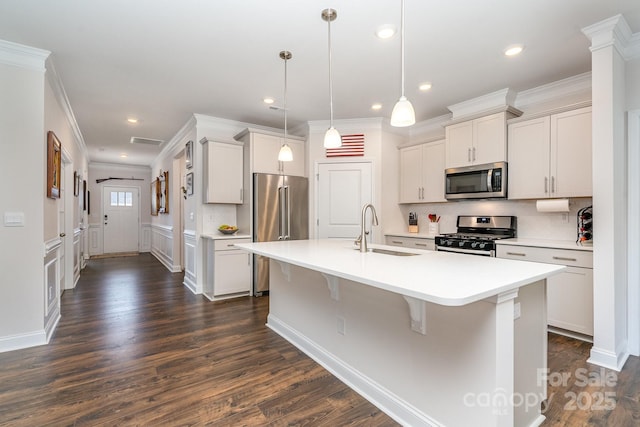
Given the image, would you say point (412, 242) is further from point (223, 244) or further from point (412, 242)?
point (223, 244)

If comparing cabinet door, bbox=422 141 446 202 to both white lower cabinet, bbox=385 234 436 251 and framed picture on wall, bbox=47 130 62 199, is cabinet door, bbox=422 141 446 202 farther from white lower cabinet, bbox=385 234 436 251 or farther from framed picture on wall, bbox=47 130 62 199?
framed picture on wall, bbox=47 130 62 199

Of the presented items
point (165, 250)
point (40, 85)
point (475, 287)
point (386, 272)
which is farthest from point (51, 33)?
point (165, 250)

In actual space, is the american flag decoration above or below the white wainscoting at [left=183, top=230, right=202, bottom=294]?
above

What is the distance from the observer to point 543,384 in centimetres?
187

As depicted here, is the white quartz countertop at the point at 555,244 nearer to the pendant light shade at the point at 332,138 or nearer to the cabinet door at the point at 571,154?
the cabinet door at the point at 571,154

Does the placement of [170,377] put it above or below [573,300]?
below

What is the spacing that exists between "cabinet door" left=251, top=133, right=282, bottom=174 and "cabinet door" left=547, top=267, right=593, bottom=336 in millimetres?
3708

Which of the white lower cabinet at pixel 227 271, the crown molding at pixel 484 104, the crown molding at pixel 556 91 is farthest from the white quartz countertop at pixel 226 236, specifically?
the crown molding at pixel 556 91

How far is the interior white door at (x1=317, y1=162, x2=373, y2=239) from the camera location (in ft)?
15.9

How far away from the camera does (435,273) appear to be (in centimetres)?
157

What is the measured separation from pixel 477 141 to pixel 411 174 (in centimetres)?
114

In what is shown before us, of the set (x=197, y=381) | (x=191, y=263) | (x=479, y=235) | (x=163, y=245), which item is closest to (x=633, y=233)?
(x=479, y=235)

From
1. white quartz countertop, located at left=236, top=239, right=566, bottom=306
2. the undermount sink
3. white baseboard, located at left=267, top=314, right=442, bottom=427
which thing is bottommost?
white baseboard, located at left=267, top=314, right=442, bottom=427

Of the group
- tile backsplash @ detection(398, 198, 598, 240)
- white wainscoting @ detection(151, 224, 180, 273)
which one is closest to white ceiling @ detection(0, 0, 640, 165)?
tile backsplash @ detection(398, 198, 598, 240)
